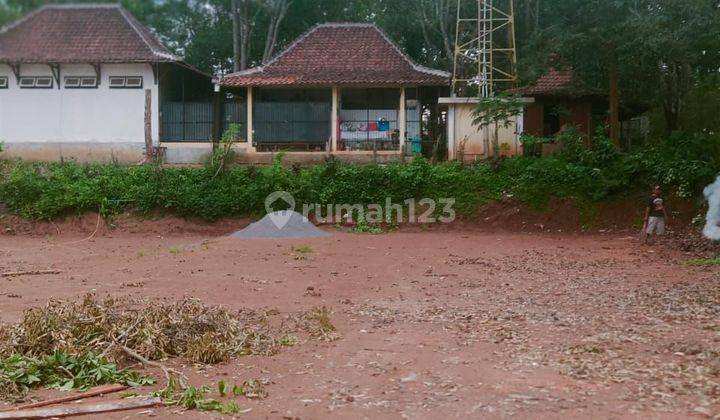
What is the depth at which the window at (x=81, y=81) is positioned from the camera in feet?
85.5

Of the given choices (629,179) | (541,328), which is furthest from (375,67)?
(541,328)

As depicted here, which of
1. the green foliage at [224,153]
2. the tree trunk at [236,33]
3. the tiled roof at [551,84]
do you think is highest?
the tree trunk at [236,33]

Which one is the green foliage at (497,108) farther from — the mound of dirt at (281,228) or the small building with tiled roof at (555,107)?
the mound of dirt at (281,228)

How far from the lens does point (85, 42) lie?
25.8 metres

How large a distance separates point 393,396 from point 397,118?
66.2 feet

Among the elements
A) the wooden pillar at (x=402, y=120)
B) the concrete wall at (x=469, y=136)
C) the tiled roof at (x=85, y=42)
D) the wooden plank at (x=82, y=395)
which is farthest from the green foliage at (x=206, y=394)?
the tiled roof at (x=85, y=42)

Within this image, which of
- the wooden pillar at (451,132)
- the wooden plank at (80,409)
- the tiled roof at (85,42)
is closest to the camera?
the wooden plank at (80,409)

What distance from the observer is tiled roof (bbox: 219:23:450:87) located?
24672 millimetres

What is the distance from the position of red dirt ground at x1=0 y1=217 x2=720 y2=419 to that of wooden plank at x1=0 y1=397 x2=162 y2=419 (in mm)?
172

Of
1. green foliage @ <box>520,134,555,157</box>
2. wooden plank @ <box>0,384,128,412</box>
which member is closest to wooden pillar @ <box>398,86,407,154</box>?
green foliage @ <box>520,134,555,157</box>

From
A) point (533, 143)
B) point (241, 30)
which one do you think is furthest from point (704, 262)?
point (241, 30)

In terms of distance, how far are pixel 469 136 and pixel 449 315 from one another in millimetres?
15617

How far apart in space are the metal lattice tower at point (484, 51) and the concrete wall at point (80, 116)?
37.4ft

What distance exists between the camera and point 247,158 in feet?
81.3
